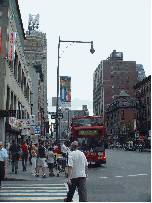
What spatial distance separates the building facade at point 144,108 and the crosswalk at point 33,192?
6399 centimetres

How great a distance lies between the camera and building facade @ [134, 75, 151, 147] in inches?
2933

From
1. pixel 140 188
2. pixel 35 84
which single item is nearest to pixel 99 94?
pixel 35 84

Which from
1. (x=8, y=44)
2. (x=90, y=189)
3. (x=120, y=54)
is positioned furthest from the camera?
(x=120, y=54)

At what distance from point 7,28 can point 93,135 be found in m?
10.8

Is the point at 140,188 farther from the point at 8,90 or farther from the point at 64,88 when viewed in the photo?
the point at 8,90

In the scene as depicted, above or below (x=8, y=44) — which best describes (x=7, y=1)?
above

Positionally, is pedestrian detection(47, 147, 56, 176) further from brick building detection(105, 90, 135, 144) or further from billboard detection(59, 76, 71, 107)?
brick building detection(105, 90, 135, 144)

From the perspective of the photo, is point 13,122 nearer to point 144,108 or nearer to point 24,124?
point 24,124

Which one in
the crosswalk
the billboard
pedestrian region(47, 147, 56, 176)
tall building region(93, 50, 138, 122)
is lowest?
the crosswalk

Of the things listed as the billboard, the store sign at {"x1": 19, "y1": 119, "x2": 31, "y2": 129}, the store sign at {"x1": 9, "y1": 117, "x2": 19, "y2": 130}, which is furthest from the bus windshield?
the store sign at {"x1": 9, "y1": 117, "x2": 19, "y2": 130}

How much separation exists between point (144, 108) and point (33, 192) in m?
70.3

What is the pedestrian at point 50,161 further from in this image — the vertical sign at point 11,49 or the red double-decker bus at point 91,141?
the vertical sign at point 11,49

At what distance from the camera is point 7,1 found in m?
23.3

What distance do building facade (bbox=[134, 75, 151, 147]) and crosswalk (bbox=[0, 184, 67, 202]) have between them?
210 ft
